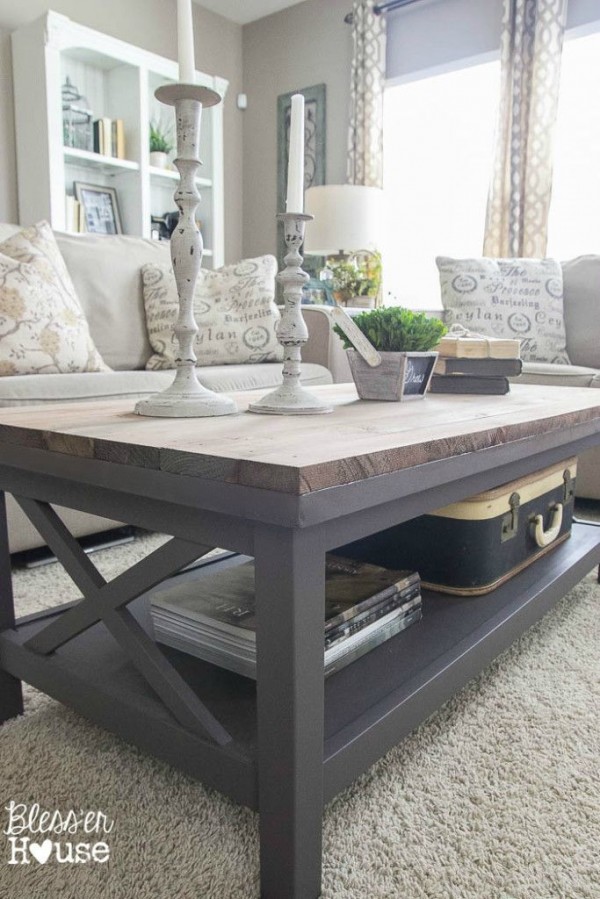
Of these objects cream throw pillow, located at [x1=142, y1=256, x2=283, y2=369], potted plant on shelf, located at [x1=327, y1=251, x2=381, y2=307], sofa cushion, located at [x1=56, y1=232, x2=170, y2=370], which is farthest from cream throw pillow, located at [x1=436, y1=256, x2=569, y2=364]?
sofa cushion, located at [x1=56, y1=232, x2=170, y2=370]

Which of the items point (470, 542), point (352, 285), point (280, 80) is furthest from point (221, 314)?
point (280, 80)

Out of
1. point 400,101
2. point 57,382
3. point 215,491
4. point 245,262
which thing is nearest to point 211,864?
point 215,491

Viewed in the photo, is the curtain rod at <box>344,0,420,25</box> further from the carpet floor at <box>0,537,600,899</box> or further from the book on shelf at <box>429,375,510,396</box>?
the carpet floor at <box>0,537,600,899</box>

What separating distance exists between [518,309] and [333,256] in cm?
135

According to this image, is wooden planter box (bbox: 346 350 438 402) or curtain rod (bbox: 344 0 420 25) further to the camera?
curtain rod (bbox: 344 0 420 25)

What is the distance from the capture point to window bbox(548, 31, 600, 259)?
3.50 meters

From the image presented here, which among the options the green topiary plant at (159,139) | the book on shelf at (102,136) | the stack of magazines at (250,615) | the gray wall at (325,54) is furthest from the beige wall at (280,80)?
the stack of magazines at (250,615)

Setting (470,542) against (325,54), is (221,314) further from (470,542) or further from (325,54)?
(325,54)

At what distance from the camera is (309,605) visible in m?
0.64

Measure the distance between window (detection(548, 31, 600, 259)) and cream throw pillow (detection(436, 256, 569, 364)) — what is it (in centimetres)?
90

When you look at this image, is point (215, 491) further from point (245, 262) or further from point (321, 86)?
point (321, 86)

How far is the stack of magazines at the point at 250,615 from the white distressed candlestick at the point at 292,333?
256 millimetres

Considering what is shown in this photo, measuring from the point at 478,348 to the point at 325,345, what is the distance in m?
1.19

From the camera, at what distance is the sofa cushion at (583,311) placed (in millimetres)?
2730
